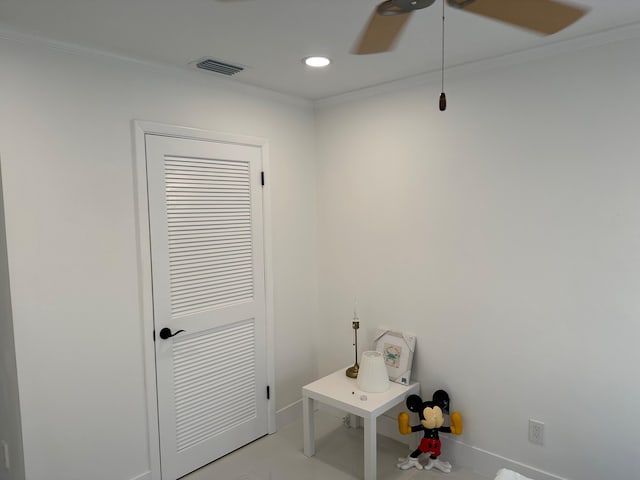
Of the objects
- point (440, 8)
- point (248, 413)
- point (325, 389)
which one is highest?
point (440, 8)

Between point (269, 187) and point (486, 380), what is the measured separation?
1.89 m

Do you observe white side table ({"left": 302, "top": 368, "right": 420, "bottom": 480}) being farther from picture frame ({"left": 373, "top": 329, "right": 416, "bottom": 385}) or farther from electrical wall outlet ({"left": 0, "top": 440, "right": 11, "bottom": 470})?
electrical wall outlet ({"left": 0, "top": 440, "right": 11, "bottom": 470})

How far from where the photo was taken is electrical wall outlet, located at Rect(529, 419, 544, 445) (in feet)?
8.07

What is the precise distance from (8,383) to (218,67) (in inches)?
78.7


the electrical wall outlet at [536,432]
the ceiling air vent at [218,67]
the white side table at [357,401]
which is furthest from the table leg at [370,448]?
the ceiling air vent at [218,67]

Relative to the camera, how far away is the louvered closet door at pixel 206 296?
2.57m

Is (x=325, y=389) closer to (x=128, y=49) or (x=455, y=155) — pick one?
(x=455, y=155)

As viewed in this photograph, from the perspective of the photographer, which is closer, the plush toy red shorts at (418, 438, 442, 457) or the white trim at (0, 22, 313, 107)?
the white trim at (0, 22, 313, 107)

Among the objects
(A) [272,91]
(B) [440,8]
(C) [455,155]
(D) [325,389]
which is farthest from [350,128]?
(D) [325,389]

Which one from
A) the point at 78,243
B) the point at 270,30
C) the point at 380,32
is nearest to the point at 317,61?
the point at 270,30

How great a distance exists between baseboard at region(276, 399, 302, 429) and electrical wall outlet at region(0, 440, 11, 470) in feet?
5.41

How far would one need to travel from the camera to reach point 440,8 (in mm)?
1811

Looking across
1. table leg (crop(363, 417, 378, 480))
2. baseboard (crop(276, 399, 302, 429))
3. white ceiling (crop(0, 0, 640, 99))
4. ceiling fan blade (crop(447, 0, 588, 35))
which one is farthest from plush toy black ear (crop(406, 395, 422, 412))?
ceiling fan blade (crop(447, 0, 588, 35))

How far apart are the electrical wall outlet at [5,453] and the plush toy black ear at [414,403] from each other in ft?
7.40
